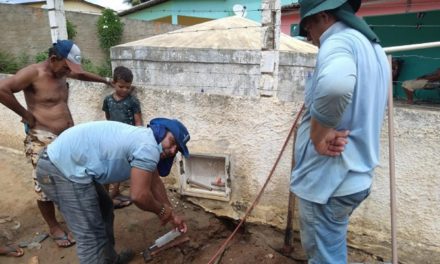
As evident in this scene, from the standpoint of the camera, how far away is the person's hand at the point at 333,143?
1715 mm

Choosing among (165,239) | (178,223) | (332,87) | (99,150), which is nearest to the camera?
(332,87)

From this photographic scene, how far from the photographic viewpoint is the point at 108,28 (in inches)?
538

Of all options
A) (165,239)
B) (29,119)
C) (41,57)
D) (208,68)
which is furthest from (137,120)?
(41,57)

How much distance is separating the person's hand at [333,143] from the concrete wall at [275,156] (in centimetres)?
114

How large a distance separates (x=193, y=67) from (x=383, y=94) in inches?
207

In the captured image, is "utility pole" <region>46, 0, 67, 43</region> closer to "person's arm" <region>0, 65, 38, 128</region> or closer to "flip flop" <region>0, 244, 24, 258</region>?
"person's arm" <region>0, 65, 38, 128</region>

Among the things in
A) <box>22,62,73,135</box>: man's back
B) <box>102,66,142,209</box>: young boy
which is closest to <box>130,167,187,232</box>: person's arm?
<box>102,66,142,209</box>: young boy

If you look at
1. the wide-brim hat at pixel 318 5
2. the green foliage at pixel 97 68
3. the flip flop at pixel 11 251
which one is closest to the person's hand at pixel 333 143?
the wide-brim hat at pixel 318 5

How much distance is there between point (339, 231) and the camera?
190 cm

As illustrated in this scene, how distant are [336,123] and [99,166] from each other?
5.19 ft

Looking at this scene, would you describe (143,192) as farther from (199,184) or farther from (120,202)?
(120,202)

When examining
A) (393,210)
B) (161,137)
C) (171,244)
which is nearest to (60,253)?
(171,244)

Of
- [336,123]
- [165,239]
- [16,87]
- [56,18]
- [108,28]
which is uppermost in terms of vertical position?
[108,28]

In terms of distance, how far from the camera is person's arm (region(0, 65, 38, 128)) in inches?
120
